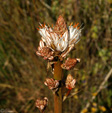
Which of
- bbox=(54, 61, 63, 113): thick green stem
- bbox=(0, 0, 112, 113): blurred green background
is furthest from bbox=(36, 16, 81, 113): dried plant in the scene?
bbox=(0, 0, 112, 113): blurred green background

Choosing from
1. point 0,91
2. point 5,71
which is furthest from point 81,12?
point 0,91

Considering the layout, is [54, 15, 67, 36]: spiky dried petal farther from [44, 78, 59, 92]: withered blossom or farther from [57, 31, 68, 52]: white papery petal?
[44, 78, 59, 92]: withered blossom

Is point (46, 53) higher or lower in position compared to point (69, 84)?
higher

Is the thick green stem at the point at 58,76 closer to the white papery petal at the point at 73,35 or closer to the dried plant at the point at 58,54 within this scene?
the dried plant at the point at 58,54

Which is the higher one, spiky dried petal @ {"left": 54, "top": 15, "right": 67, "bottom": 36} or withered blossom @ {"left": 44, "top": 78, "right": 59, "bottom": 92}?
spiky dried petal @ {"left": 54, "top": 15, "right": 67, "bottom": 36}

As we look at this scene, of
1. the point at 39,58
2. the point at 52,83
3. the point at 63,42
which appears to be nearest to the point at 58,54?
the point at 63,42

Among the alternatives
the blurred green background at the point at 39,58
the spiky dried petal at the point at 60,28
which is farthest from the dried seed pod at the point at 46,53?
the blurred green background at the point at 39,58

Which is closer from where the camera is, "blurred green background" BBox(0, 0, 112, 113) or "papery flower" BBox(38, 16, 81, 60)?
"papery flower" BBox(38, 16, 81, 60)

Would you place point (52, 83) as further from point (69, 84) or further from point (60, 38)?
point (60, 38)
